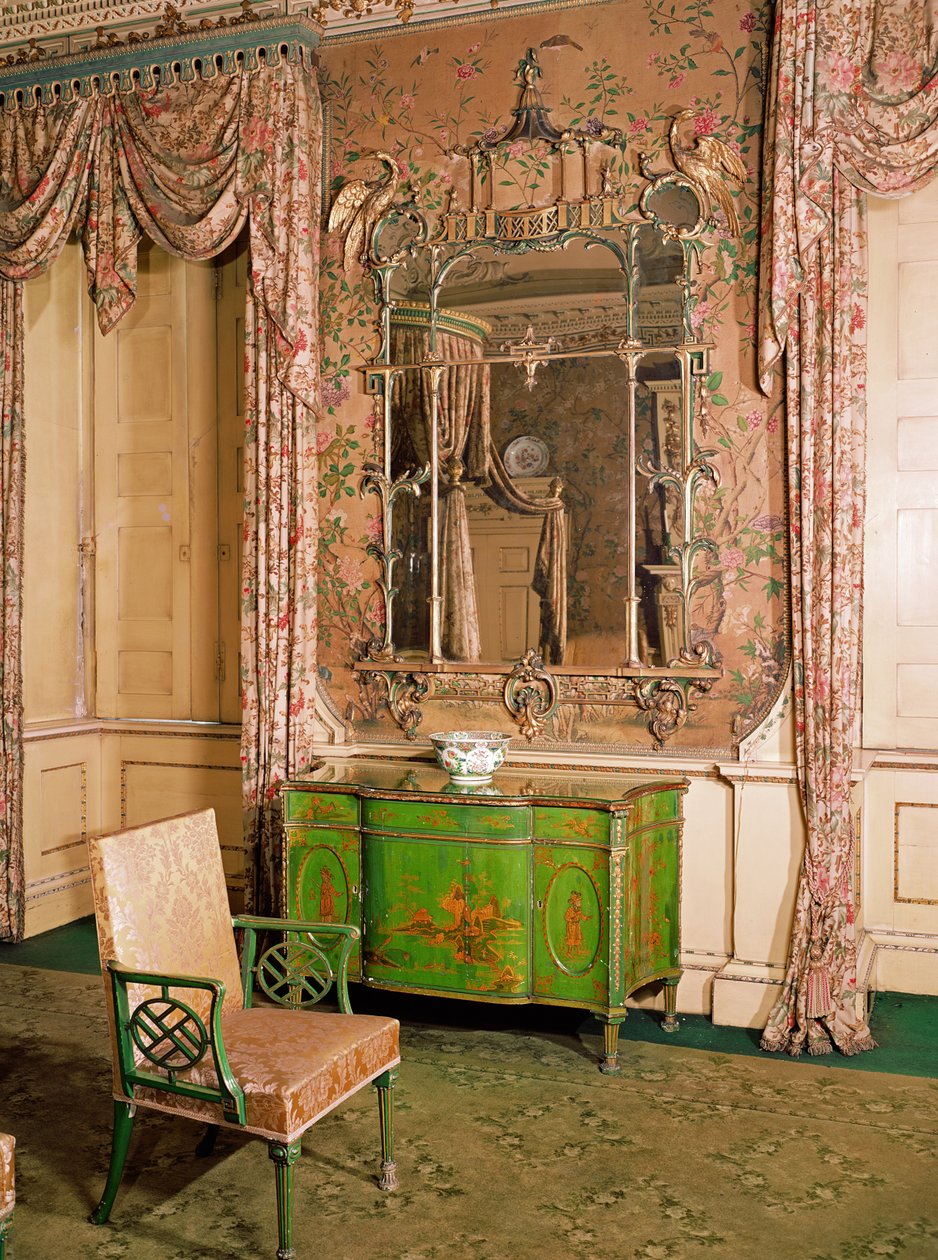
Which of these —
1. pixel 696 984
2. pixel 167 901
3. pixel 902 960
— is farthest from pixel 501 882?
pixel 902 960

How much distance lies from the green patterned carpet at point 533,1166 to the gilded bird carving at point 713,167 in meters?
2.86

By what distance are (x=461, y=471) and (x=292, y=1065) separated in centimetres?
243

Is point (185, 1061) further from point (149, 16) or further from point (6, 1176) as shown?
point (149, 16)

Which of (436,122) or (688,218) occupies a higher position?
(436,122)

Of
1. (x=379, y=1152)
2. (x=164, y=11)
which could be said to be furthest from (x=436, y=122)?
(x=379, y=1152)

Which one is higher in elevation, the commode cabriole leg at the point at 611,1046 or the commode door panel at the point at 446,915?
the commode door panel at the point at 446,915

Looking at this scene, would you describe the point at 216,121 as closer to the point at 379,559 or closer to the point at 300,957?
the point at 379,559

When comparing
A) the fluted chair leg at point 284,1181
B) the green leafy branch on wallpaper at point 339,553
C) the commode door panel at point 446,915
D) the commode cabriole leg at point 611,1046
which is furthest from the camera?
the green leafy branch on wallpaper at point 339,553

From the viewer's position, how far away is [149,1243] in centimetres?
269

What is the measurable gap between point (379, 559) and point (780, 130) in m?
2.08

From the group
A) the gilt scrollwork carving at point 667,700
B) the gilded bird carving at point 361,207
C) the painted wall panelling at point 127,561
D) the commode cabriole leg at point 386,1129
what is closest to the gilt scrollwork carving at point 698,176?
the gilded bird carving at point 361,207

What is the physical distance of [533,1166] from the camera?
3027 millimetres

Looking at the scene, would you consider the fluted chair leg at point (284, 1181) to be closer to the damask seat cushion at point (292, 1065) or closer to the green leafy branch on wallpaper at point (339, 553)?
the damask seat cushion at point (292, 1065)

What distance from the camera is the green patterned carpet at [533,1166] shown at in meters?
2.69
